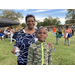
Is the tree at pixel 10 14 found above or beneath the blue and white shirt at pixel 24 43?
above

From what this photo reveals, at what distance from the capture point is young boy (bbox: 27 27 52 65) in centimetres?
147

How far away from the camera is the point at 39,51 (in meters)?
1.49

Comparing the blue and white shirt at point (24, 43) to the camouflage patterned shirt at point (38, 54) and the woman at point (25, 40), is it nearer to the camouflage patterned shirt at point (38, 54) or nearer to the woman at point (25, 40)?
the woman at point (25, 40)

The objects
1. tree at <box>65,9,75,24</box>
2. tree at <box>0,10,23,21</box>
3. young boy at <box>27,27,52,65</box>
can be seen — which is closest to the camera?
young boy at <box>27,27,52,65</box>

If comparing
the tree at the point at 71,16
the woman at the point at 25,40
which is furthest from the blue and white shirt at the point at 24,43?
the tree at the point at 71,16

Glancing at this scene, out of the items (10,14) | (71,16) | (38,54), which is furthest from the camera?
(71,16)

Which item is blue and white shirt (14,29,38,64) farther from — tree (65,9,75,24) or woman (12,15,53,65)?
tree (65,9,75,24)

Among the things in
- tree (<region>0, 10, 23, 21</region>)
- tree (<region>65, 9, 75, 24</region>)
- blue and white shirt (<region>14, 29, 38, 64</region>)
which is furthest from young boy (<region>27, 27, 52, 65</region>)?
tree (<region>65, 9, 75, 24</region>)

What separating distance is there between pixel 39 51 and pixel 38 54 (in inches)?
2.4

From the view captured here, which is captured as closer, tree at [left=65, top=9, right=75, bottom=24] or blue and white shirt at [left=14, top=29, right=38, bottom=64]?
blue and white shirt at [left=14, top=29, right=38, bottom=64]

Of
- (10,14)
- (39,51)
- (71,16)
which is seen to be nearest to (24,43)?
(39,51)

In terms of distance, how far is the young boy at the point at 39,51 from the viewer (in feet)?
4.82

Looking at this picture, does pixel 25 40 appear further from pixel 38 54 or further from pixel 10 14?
pixel 10 14

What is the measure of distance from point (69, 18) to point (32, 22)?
6655cm
